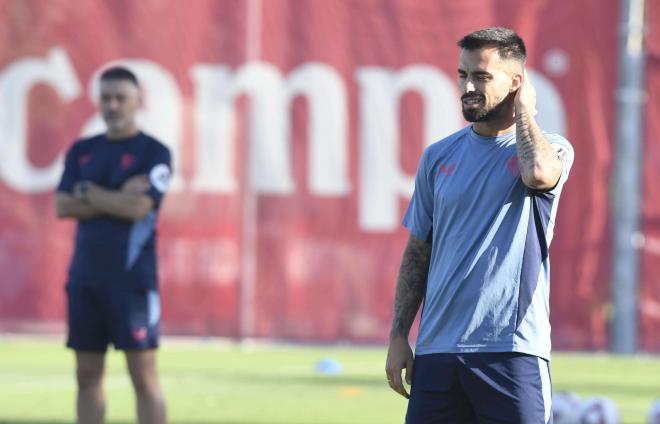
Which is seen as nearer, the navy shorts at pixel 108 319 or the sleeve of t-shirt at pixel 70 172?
the navy shorts at pixel 108 319

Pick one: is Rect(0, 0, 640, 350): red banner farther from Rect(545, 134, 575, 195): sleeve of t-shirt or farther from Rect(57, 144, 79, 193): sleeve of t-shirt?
Rect(545, 134, 575, 195): sleeve of t-shirt

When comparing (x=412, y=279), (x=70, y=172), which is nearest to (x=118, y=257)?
(x=70, y=172)

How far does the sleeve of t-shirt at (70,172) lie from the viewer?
24.6 feet

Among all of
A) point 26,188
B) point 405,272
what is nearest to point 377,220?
point 26,188

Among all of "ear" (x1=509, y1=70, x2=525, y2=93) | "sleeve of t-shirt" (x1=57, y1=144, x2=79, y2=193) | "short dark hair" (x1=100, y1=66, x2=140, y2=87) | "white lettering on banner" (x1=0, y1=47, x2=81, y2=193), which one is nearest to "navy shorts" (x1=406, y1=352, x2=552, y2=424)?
"ear" (x1=509, y1=70, x2=525, y2=93)

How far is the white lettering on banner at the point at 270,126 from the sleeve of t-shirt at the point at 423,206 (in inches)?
412

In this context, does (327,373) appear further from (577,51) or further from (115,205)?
(115,205)

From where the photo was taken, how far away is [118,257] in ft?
23.5

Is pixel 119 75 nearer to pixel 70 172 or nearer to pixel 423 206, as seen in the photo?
pixel 70 172

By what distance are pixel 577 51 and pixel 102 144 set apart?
8439 mm

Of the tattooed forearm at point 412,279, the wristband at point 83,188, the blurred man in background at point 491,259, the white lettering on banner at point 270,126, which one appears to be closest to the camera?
the blurred man in background at point 491,259

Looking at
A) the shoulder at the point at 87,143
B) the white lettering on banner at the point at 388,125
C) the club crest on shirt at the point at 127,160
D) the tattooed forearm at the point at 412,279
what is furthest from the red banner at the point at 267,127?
the tattooed forearm at the point at 412,279

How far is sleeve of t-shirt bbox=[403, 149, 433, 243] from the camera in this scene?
15.4 ft

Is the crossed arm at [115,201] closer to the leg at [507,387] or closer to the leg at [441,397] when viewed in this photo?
the leg at [441,397]
